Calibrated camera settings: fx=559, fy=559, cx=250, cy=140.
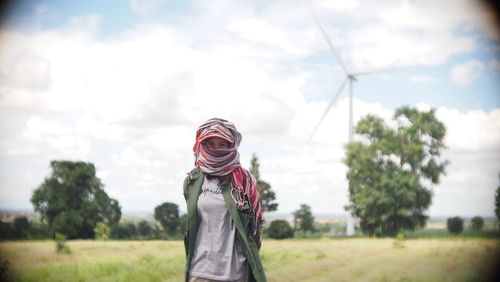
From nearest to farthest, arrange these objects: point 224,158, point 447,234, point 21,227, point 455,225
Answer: point 224,158, point 21,227, point 455,225, point 447,234

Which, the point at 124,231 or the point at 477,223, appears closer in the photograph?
the point at 124,231

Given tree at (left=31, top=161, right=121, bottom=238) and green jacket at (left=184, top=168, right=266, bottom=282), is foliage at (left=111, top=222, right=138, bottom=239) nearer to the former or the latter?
tree at (left=31, top=161, right=121, bottom=238)

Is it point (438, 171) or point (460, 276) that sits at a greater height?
point (438, 171)

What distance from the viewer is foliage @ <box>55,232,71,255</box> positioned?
12.6m

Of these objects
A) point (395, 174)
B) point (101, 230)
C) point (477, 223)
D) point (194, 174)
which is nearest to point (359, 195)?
point (395, 174)

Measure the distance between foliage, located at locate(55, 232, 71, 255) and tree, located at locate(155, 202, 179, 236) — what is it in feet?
11.0

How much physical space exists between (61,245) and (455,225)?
14.6 m

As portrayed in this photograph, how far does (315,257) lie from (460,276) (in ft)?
12.2

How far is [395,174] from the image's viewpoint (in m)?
27.2

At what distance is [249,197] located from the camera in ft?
14.3

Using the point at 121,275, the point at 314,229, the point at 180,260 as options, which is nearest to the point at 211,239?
the point at 121,275

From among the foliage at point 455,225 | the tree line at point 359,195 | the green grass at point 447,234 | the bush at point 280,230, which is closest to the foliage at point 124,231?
the tree line at point 359,195

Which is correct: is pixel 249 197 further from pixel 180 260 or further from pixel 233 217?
pixel 180 260

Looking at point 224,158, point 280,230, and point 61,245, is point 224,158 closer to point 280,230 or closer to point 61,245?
point 61,245
